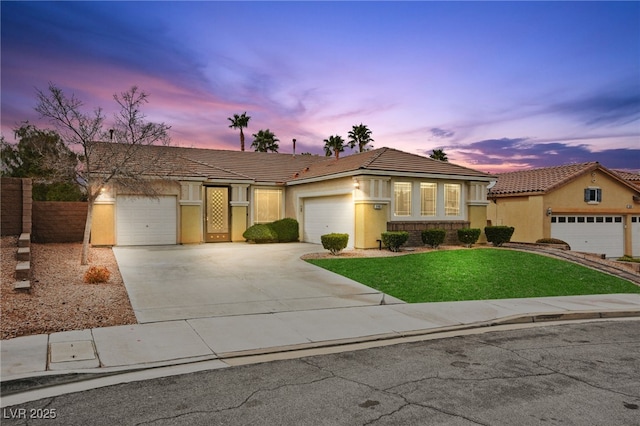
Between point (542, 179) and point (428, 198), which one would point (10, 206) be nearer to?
point (428, 198)

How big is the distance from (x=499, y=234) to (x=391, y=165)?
629 cm

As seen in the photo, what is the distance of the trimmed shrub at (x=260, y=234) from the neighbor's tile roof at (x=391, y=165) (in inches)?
137

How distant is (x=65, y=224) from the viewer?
20625 millimetres

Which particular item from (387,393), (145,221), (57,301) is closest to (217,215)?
(145,221)

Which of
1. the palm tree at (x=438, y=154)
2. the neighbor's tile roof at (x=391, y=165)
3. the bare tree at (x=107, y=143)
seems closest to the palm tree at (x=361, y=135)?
the palm tree at (x=438, y=154)

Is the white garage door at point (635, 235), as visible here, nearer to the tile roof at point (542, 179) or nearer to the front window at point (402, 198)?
the tile roof at point (542, 179)

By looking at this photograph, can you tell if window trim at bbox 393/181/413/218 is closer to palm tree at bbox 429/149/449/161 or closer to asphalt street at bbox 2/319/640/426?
asphalt street at bbox 2/319/640/426

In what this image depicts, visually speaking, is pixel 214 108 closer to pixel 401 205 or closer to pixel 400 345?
pixel 401 205

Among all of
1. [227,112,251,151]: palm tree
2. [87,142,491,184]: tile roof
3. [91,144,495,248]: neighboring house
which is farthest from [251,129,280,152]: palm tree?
[91,144,495,248]: neighboring house

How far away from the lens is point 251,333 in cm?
810

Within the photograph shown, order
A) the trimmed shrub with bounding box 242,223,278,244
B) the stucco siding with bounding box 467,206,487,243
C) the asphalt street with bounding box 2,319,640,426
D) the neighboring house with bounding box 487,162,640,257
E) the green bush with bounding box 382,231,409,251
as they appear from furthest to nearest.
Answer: the neighboring house with bounding box 487,162,640,257
the trimmed shrub with bounding box 242,223,278,244
the stucco siding with bounding box 467,206,487,243
the green bush with bounding box 382,231,409,251
the asphalt street with bounding box 2,319,640,426

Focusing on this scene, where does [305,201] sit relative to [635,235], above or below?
above

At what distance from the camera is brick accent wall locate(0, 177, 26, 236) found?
16.2 m

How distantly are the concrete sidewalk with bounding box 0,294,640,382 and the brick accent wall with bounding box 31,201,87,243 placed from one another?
14715mm
